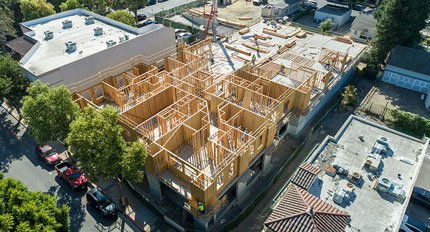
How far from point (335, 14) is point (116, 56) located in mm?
54635

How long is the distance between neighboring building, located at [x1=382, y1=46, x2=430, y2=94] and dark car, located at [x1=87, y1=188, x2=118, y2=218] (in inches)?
1884

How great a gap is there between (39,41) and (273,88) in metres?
34.6

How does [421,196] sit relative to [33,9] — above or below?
below

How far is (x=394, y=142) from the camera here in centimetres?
3145

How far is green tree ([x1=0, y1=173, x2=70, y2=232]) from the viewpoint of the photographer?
61.6 ft

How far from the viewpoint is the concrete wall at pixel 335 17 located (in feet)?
229

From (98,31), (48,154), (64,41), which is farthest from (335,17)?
(48,154)

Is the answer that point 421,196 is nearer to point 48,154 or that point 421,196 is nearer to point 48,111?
Result: point 48,111

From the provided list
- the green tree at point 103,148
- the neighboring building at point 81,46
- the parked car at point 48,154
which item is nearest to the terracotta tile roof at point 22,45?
the neighboring building at point 81,46

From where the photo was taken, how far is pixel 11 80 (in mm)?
36031

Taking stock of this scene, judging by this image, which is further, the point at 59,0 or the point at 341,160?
the point at 59,0

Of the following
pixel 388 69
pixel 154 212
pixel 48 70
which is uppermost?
pixel 48 70

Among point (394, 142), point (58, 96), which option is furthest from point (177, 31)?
point (394, 142)

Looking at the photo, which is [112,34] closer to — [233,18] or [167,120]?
[167,120]
